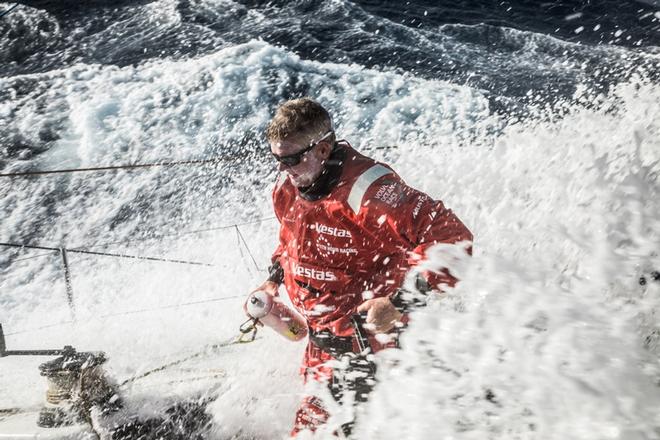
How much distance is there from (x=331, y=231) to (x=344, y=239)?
0.06 m

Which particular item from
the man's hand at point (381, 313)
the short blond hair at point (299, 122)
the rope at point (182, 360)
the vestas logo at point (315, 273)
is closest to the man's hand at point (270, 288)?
the vestas logo at point (315, 273)

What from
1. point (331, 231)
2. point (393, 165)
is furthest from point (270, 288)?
point (393, 165)

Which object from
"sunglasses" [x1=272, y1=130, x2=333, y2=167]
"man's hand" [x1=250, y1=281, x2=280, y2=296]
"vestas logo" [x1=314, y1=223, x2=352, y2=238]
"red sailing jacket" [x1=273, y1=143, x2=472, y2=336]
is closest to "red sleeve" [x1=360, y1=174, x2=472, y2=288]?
"red sailing jacket" [x1=273, y1=143, x2=472, y2=336]

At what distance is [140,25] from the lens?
1066cm

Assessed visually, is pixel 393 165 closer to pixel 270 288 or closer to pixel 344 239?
pixel 270 288

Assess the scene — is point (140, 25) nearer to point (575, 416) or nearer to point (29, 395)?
point (29, 395)

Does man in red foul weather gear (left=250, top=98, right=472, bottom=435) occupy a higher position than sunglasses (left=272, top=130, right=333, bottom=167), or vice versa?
sunglasses (left=272, top=130, right=333, bottom=167)

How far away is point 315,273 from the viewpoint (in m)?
2.16

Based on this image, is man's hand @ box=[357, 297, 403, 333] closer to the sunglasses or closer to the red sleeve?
the red sleeve

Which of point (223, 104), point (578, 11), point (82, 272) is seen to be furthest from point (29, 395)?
point (578, 11)

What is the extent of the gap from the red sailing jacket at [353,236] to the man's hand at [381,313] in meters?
0.18

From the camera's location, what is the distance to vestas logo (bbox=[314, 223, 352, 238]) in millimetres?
2049

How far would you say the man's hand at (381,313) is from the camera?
189 cm

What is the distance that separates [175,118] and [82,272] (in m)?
2.82
